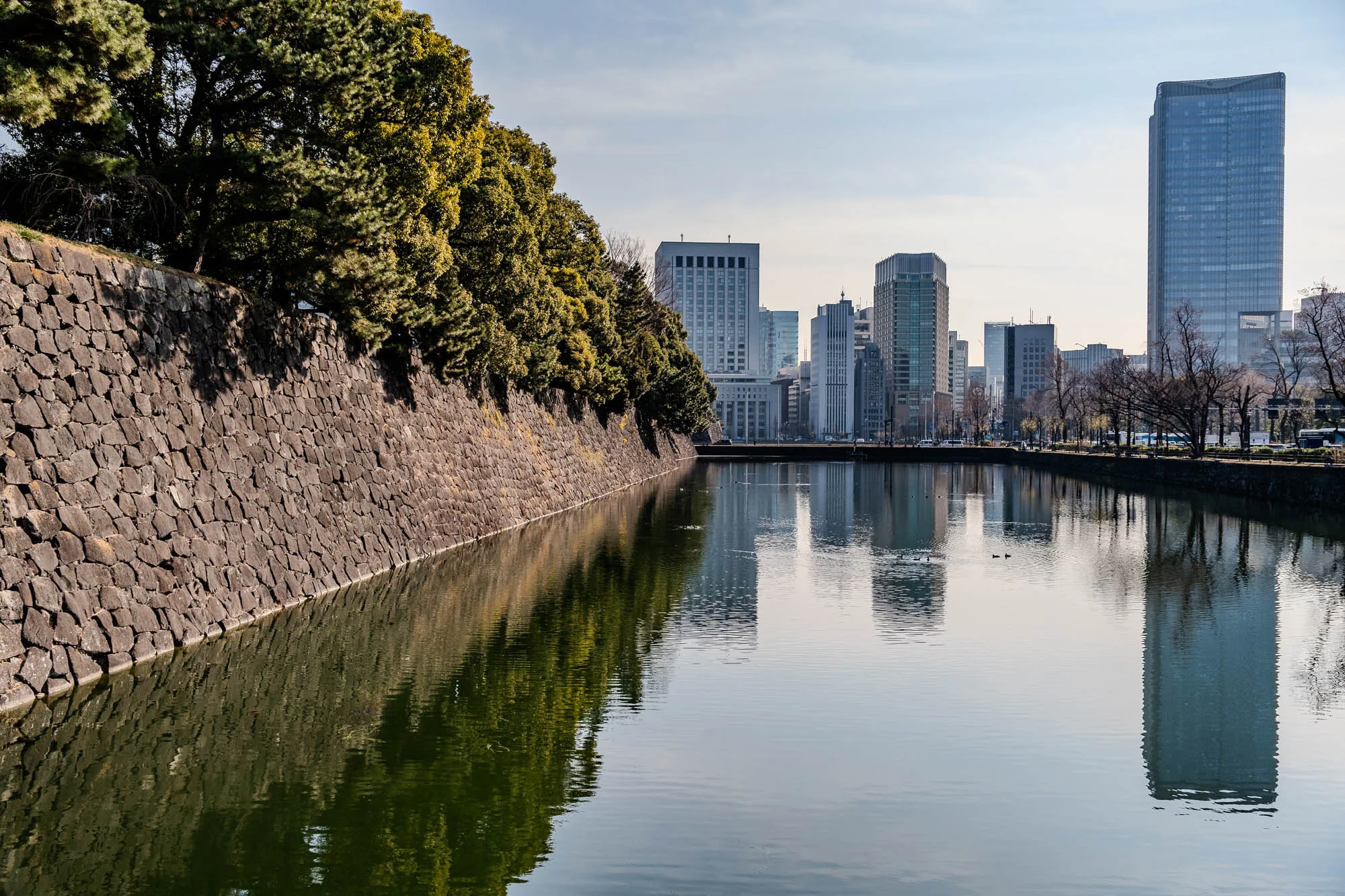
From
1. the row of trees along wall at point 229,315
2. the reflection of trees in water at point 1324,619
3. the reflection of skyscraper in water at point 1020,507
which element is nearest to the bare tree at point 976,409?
the reflection of skyscraper in water at point 1020,507

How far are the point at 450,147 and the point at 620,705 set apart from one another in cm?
1475

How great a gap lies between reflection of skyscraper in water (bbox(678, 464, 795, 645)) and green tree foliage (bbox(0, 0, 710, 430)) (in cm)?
769

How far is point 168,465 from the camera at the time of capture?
13742 mm

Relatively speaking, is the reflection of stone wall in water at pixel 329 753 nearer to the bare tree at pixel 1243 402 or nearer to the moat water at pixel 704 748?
the moat water at pixel 704 748

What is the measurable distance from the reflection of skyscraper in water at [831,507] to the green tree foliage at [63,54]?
1953 cm

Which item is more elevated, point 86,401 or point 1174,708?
point 86,401

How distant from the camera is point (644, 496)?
4594 centimetres

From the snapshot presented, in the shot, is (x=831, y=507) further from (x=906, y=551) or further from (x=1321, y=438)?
(x=1321, y=438)

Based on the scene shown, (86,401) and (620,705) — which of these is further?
(86,401)

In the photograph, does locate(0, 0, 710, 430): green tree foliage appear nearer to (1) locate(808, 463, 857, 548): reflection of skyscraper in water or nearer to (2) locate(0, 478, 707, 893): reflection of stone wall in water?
(2) locate(0, 478, 707, 893): reflection of stone wall in water

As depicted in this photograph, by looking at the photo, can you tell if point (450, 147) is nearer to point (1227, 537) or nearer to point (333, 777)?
point (333, 777)

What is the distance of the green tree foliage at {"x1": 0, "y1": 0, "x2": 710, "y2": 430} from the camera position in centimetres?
1553

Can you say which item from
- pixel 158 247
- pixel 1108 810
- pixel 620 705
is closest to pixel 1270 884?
pixel 1108 810

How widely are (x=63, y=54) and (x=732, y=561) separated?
52.5ft
